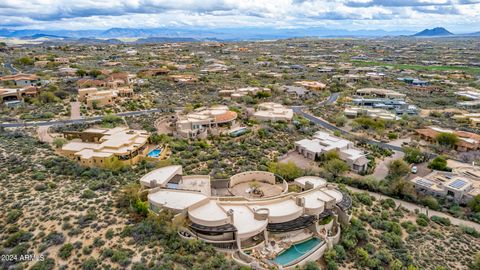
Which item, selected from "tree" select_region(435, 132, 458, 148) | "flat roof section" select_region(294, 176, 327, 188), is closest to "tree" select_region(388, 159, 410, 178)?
"flat roof section" select_region(294, 176, 327, 188)

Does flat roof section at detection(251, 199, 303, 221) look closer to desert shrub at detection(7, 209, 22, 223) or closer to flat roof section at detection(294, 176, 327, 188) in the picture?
flat roof section at detection(294, 176, 327, 188)

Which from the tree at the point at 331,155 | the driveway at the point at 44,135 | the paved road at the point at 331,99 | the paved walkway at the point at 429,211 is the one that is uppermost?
the driveway at the point at 44,135

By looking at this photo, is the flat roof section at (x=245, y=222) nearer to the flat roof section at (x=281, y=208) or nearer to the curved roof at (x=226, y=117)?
the flat roof section at (x=281, y=208)

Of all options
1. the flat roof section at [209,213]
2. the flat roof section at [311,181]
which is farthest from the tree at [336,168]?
the flat roof section at [209,213]

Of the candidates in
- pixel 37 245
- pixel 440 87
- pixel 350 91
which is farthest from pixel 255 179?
pixel 440 87

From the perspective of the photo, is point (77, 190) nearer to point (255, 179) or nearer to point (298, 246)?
point (255, 179)
